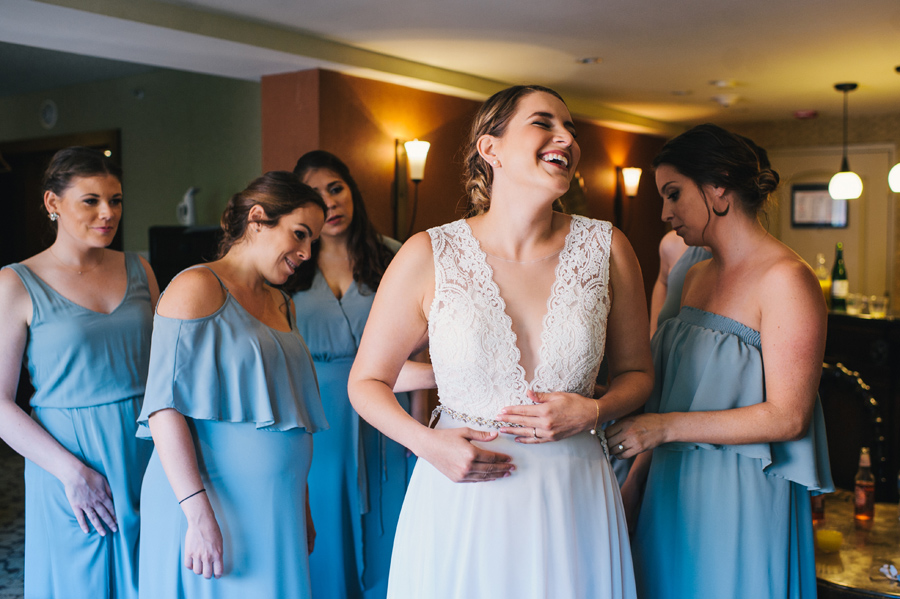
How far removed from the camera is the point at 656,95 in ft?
21.7

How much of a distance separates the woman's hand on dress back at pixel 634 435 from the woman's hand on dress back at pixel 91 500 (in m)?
1.54

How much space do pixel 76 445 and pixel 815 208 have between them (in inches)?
329

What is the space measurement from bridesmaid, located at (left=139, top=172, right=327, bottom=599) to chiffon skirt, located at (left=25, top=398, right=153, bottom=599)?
0.36m

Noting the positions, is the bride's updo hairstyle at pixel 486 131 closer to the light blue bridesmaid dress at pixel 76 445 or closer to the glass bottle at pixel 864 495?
the light blue bridesmaid dress at pixel 76 445

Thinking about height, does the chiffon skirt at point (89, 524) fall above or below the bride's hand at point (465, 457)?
below

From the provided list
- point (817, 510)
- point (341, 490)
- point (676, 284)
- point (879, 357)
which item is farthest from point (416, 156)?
point (817, 510)

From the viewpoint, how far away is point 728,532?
1.67 m

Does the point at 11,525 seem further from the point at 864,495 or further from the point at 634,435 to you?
the point at 864,495

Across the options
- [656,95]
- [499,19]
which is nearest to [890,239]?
[656,95]

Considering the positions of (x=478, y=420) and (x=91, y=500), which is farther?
(x=91, y=500)

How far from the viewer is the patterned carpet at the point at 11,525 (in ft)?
11.5

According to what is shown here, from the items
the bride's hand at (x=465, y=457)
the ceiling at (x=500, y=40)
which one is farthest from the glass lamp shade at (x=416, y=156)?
the bride's hand at (x=465, y=457)

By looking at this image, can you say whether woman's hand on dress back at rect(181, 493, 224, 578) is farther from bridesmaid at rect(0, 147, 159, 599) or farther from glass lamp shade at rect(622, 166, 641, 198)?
glass lamp shade at rect(622, 166, 641, 198)

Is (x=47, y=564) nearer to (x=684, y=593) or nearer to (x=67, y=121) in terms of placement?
(x=684, y=593)
